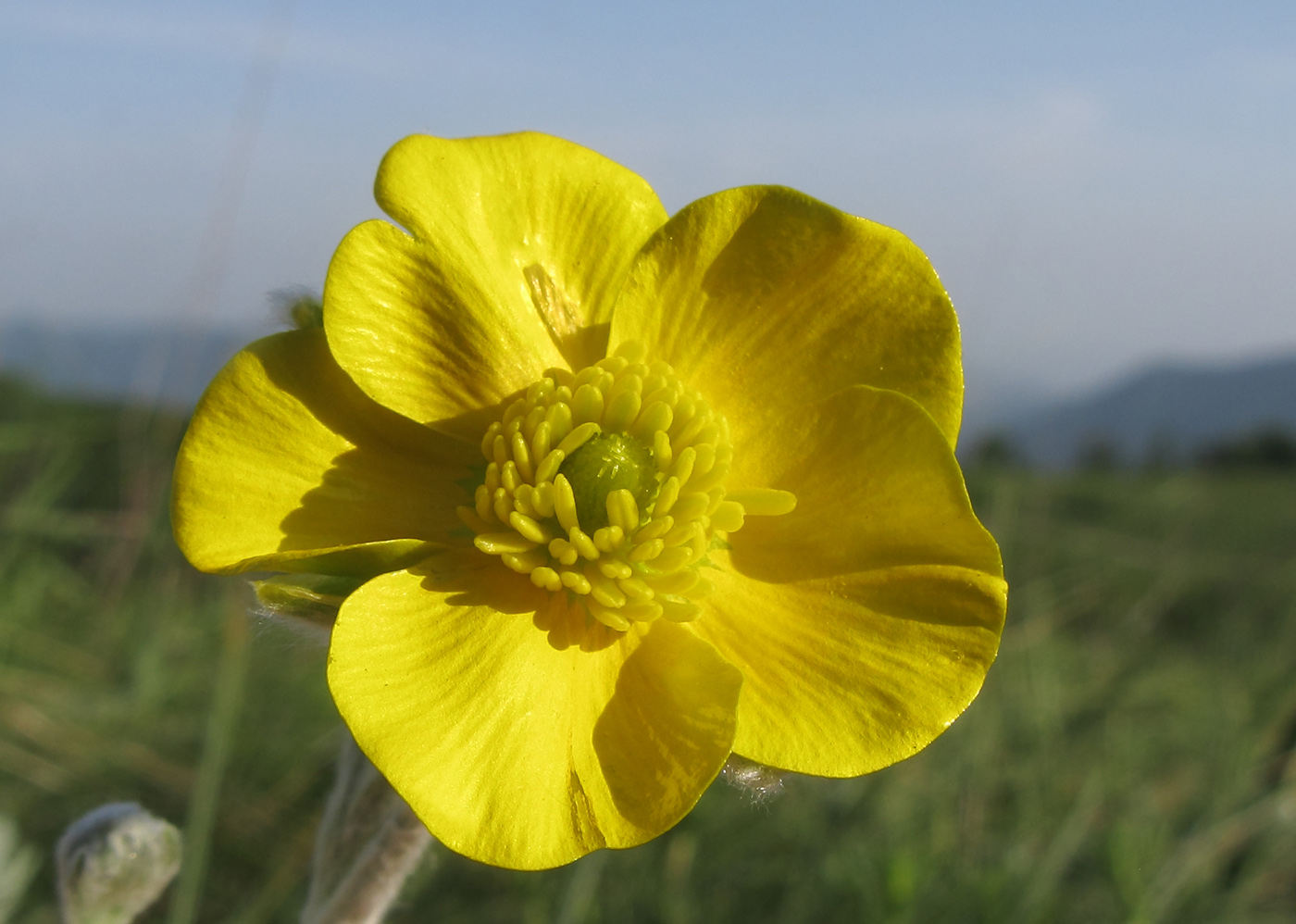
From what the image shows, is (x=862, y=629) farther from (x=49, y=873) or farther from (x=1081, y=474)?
(x=1081, y=474)

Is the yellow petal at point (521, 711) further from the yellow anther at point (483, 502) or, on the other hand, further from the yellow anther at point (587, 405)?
the yellow anther at point (587, 405)

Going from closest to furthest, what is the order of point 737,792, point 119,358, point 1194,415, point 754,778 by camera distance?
point 754,778 < point 737,792 < point 119,358 < point 1194,415

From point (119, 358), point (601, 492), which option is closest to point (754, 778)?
point (601, 492)

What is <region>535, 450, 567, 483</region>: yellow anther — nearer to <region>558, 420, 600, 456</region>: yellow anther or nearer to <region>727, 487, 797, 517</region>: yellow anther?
<region>558, 420, 600, 456</region>: yellow anther

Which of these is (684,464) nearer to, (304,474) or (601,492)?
(601,492)

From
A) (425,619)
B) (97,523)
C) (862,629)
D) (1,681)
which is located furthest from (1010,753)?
(97,523)

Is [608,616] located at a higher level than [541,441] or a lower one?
lower

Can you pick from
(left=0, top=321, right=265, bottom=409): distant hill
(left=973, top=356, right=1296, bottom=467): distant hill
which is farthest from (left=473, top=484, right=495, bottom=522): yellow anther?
(left=973, top=356, right=1296, bottom=467): distant hill
